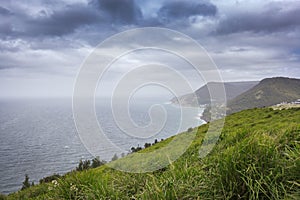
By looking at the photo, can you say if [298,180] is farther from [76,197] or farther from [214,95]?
[214,95]

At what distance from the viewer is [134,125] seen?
24.3 ft

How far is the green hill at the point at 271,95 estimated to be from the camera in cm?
13450

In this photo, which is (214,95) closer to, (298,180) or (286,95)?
(298,180)

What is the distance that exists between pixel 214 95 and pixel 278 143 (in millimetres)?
3269

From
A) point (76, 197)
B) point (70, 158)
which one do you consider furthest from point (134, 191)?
point (70, 158)

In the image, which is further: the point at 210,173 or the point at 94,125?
the point at 94,125

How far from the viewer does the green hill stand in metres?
134

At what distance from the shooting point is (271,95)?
148375mm

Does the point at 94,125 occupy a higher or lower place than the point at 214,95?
lower

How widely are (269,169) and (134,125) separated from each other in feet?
13.6

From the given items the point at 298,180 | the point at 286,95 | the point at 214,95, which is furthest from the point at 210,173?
the point at 286,95

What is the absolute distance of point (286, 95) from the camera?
147 metres

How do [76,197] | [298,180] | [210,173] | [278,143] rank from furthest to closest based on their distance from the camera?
[278,143] → [76,197] → [210,173] → [298,180]

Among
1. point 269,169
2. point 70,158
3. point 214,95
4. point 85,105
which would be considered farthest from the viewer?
point 70,158
